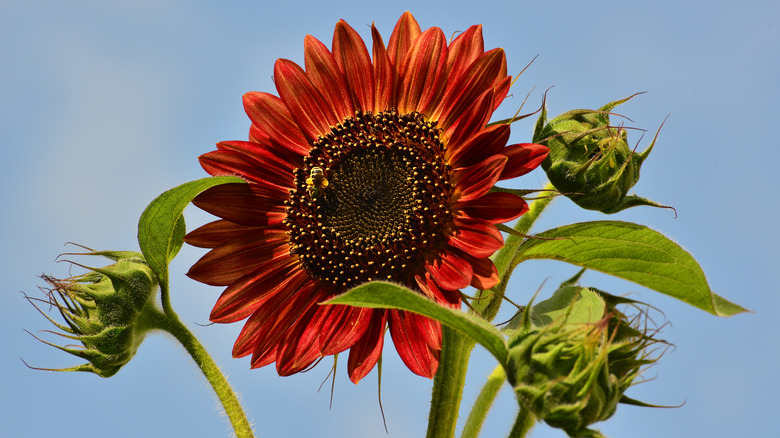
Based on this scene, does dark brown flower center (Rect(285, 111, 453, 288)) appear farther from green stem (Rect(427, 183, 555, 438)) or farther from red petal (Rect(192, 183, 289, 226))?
green stem (Rect(427, 183, 555, 438))

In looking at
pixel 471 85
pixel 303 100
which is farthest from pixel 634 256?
pixel 303 100

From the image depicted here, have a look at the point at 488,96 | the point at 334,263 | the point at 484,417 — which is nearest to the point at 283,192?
the point at 334,263

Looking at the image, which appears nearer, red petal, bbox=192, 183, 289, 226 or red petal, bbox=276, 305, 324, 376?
red petal, bbox=276, 305, 324, 376

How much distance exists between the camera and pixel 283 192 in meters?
3.01

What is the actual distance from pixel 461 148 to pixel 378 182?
1.23 ft

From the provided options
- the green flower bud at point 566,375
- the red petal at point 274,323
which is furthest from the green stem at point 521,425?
the red petal at point 274,323

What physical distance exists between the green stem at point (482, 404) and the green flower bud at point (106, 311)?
1.28 metres

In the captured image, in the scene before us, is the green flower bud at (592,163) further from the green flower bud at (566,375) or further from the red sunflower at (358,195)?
the green flower bud at (566,375)

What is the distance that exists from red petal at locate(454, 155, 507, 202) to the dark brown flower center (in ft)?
0.20

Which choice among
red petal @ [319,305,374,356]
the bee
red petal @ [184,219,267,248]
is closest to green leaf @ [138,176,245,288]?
red petal @ [184,219,267,248]

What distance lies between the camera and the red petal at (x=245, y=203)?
9.35 ft

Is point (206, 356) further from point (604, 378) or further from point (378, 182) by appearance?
point (604, 378)

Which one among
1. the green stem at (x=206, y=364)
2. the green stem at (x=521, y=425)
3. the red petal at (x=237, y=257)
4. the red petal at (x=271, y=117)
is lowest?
the green stem at (x=206, y=364)

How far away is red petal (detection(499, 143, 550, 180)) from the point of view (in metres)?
2.48
